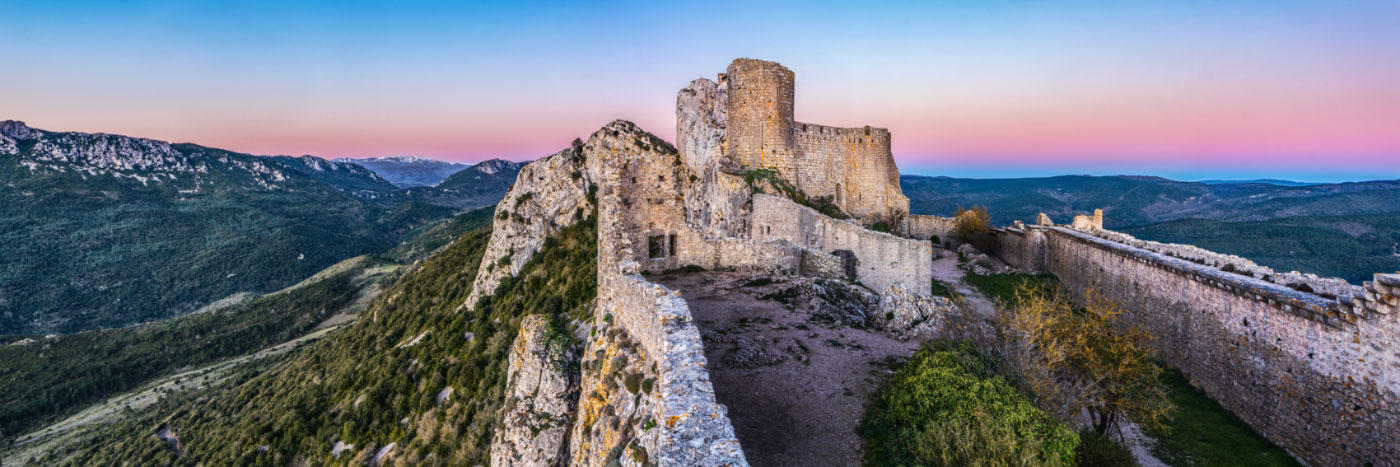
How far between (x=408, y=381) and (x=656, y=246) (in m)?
17.5

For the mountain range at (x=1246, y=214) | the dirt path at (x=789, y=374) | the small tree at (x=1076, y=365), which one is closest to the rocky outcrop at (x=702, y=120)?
the dirt path at (x=789, y=374)

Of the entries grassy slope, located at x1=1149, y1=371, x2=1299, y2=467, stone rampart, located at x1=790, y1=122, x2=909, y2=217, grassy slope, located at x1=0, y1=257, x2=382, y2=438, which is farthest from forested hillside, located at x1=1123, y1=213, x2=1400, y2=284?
grassy slope, located at x1=0, y1=257, x2=382, y2=438

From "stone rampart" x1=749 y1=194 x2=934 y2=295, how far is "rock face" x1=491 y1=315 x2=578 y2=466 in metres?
7.86

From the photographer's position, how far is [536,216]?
104ft

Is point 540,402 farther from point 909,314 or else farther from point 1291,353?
point 1291,353

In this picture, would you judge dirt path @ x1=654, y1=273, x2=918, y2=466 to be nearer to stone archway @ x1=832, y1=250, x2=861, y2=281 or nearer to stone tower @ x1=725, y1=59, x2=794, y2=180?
stone archway @ x1=832, y1=250, x2=861, y2=281

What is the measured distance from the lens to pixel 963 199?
17850 cm

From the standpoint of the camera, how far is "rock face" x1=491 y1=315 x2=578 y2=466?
12125mm

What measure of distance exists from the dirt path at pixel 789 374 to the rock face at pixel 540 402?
12.2 feet

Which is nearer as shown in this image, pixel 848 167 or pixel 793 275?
pixel 793 275

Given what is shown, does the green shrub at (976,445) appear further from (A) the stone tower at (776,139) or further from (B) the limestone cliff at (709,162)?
(A) the stone tower at (776,139)

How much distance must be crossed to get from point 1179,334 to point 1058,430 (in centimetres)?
1121

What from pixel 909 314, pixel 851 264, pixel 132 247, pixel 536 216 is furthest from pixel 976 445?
pixel 132 247

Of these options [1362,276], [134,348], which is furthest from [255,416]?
[1362,276]
